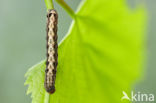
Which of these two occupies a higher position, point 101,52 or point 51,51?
point 101,52

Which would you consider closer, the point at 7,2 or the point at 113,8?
the point at 113,8

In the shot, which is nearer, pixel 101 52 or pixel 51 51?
pixel 51 51

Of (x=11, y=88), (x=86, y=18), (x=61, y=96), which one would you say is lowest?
(x=61, y=96)

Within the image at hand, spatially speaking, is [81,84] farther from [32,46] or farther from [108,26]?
[32,46]

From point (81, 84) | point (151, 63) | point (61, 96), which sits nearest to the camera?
point (61, 96)

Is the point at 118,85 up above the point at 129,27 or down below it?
below

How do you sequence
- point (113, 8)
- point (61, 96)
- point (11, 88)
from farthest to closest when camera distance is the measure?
point (11, 88)
point (113, 8)
point (61, 96)

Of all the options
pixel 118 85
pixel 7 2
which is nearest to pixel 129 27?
pixel 118 85
